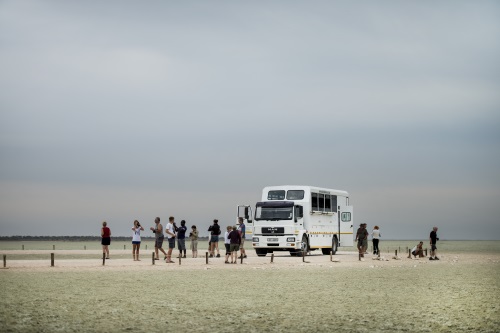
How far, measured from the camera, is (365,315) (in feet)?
53.9

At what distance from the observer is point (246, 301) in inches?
749

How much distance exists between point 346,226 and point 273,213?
393 inches

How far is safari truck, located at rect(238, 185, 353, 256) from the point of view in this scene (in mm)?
45000

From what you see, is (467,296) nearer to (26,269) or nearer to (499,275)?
(499,275)

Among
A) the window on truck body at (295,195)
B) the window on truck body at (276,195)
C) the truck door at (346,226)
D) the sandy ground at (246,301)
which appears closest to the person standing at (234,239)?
the sandy ground at (246,301)

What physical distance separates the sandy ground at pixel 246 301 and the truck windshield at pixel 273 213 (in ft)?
49.9

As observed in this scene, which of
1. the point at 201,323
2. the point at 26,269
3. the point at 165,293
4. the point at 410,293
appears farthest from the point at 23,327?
the point at 26,269

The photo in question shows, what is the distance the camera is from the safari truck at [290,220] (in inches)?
1772

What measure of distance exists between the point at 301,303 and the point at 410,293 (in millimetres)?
4451

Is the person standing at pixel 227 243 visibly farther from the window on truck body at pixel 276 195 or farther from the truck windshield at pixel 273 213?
the window on truck body at pixel 276 195

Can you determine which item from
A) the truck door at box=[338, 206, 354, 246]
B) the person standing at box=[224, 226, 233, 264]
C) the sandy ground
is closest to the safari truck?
the truck door at box=[338, 206, 354, 246]

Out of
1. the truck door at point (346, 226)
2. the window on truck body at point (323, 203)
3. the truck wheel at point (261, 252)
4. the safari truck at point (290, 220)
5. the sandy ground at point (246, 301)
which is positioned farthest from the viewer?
the truck door at point (346, 226)

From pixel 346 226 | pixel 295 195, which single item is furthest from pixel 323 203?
pixel 346 226

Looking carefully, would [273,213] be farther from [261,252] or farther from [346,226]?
[346,226]
